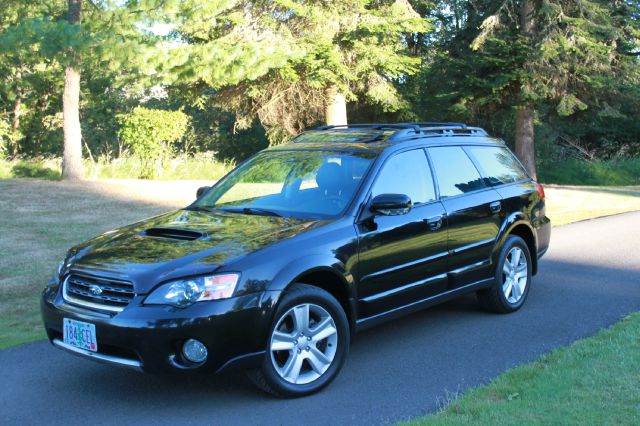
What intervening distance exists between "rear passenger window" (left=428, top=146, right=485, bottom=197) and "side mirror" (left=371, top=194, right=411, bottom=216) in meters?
0.98

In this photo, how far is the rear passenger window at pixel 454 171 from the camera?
260 inches

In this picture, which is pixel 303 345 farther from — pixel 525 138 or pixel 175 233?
pixel 525 138

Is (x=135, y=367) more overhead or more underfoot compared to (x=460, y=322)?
more overhead

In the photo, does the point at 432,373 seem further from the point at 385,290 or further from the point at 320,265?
the point at 320,265

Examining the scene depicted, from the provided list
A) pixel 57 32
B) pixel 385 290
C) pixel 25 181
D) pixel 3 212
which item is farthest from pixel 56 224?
pixel 385 290

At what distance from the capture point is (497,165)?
24.7ft

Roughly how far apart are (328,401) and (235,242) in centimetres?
122

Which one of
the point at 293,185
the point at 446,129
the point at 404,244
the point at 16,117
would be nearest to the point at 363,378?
the point at 404,244

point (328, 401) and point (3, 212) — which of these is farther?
point (3, 212)

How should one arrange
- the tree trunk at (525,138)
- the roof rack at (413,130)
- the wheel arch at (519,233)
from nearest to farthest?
the roof rack at (413,130)
the wheel arch at (519,233)
the tree trunk at (525,138)

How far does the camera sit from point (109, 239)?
18.2 ft

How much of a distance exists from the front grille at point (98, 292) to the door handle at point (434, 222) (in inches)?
102

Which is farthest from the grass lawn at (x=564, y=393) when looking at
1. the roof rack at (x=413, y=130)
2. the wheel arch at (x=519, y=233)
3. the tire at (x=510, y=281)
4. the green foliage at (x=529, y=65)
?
the green foliage at (x=529, y=65)

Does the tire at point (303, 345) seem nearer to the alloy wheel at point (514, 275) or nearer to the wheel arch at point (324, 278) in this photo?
the wheel arch at point (324, 278)
